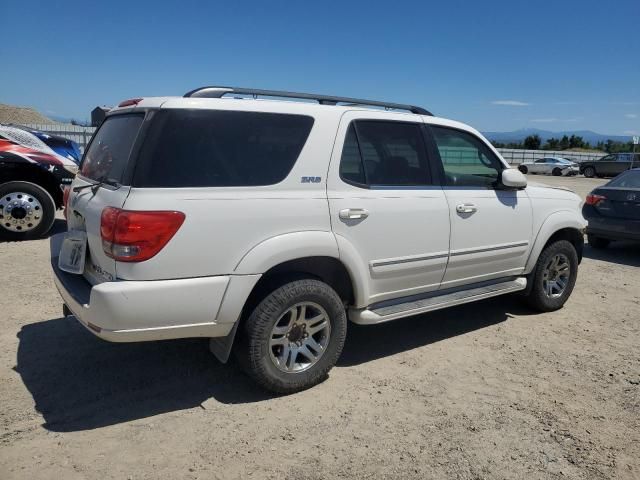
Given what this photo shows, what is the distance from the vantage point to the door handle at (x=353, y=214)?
3574 millimetres

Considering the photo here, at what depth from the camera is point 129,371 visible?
3.84m

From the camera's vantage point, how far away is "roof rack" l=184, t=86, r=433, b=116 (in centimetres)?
336

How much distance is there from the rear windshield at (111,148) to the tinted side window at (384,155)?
1.37 meters

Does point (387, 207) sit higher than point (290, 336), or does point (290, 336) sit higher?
point (387, 207)

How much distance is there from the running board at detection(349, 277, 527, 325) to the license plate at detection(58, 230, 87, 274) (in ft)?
6.07

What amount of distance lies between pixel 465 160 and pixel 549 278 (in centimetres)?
169

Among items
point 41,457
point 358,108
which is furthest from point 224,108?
point 41,457

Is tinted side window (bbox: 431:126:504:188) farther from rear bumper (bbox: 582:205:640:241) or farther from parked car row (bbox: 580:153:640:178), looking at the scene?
parked car row (bbox: 580:153:640:178)

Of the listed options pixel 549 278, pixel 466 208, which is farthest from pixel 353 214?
pixel 549 278

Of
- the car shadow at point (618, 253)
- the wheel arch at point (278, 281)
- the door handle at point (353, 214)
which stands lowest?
the car shadow at point (618, 253)

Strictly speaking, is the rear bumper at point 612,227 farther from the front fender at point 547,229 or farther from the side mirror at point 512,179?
the side mirror at point 512,179

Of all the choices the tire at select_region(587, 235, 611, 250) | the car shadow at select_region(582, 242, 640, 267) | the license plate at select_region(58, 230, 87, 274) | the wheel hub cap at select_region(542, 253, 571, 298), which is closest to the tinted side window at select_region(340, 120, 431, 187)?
the license plate at select_region(58, 230, 87, 274)

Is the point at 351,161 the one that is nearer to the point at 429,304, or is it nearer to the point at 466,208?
the point at 466,208

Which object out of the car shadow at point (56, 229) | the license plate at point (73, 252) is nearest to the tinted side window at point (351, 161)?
the license plate at point (73, 252)
